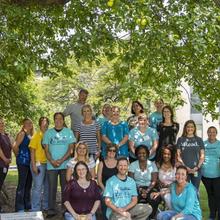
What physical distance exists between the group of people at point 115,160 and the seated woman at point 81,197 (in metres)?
0.02

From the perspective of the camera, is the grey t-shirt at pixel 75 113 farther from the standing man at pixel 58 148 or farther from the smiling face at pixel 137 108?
the smiling face at pixel 137 108

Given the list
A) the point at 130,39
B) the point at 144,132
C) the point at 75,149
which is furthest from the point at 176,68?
the point at 75,149

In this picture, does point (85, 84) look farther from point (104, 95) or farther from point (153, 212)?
point (153, 212)

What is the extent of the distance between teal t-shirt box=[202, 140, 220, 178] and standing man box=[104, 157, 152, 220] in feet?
6.87

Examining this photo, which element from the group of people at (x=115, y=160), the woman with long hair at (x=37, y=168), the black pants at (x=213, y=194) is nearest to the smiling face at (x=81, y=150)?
the group of people at (x=115, y=160)

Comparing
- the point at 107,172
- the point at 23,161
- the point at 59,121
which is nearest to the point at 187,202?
the point at 107,172

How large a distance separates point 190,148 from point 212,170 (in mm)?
692

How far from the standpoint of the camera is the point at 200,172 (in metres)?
9.83

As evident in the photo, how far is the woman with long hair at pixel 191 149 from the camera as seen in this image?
9.59 m

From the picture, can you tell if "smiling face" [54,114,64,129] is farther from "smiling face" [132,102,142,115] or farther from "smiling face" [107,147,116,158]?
"smiling face" [132,102,142,115]

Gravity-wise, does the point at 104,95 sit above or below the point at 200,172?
above

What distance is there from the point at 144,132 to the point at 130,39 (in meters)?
2.53

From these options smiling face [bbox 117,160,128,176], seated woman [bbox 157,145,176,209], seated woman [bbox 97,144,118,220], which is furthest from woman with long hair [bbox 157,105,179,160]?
smiling face [bbox 117,160,128,176]

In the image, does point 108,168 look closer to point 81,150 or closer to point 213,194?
point 81,150
